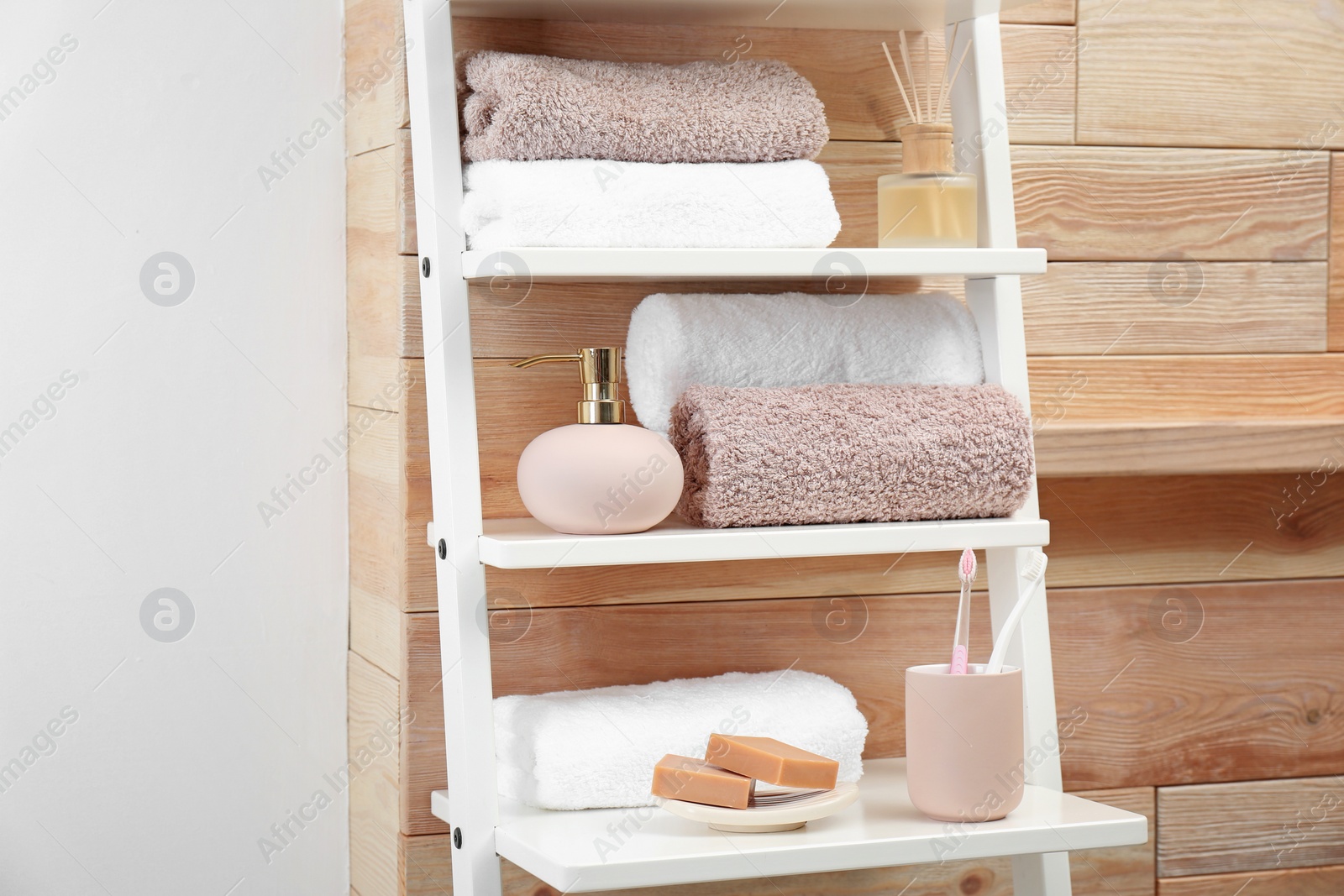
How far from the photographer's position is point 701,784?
0.72 metres

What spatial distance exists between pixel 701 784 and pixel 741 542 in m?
0.14

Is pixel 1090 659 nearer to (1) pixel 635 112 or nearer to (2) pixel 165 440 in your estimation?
(1) pixel 635 112

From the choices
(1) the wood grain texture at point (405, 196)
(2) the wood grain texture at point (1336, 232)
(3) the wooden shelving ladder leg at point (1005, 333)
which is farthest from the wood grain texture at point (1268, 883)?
(1) the wood grain texture at point (405, 196)

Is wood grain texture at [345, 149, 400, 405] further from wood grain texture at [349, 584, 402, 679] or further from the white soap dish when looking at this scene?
the white soap dish

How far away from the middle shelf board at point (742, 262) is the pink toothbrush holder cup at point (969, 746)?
259 millimetres

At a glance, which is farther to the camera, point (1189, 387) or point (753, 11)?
point (1189, 387)

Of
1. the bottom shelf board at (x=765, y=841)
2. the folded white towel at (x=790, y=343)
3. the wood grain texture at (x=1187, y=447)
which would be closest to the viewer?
the bottom shelf board at (x=765, y=841)

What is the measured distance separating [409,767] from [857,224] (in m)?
0.51

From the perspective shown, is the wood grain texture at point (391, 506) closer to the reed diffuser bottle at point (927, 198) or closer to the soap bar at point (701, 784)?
the soap bar at point (701, 784)

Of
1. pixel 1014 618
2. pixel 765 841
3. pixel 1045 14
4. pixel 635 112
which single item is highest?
pixel 1045 14

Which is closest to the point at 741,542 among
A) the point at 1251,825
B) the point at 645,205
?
the point at 645,205

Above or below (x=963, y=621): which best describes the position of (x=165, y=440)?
above

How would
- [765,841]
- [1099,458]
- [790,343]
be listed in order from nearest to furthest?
[765,841], [790,343], [1099,458]

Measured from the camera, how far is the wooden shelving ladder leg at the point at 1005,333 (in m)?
0.86
